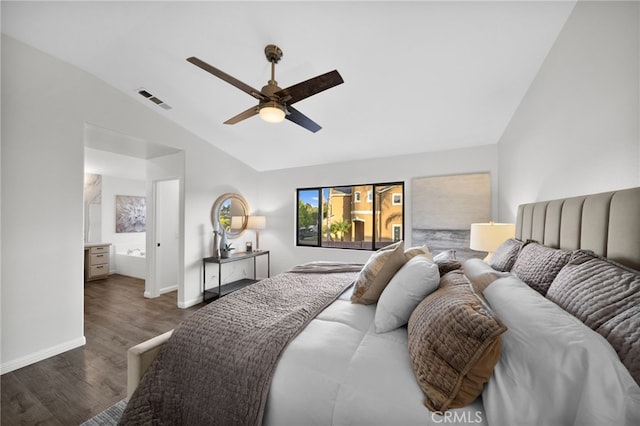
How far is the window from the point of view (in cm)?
401

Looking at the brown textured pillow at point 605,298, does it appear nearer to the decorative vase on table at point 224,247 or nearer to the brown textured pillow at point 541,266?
the brown textured pillow at point 541,266

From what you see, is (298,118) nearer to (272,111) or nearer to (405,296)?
(272,111)

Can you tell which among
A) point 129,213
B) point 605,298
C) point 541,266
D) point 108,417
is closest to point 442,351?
point 605,298

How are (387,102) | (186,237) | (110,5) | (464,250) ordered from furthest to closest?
(186,237) → (464,250) → (387,102) → (110,5)

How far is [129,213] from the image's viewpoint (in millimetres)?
5867

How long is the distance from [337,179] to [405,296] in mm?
3237

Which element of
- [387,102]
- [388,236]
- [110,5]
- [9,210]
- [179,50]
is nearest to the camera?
[110,5]

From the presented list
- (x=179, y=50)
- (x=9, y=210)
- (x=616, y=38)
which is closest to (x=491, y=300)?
(x=616, y=38)

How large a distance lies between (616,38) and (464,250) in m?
2.60

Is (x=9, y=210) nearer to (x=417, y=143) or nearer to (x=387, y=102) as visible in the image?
(x=387, y=102)

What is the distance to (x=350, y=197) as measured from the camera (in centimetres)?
438

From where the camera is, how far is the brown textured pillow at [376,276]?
5.25 feet

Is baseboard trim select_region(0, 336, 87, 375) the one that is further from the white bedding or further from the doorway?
the white bedding

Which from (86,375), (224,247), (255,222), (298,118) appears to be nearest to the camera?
(86,375)
